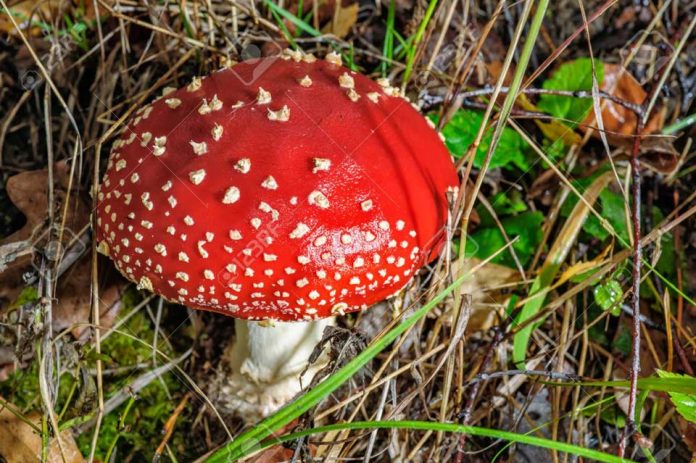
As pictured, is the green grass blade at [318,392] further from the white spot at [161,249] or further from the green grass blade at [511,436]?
the white spot at [161,249]

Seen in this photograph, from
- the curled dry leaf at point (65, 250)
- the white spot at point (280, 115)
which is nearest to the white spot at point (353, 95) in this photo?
the white spot at point (280, 115)

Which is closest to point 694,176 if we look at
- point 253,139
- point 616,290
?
point 616,290

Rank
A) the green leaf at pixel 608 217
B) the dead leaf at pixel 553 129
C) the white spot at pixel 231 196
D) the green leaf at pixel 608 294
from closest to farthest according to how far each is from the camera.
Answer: the white spot at pixel 231 196
the green leaf at pixel 608 294
the green leaf at pixel 608 217
the dead leaf at pixel 553 129

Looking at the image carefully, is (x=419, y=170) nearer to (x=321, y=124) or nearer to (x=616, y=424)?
(x=321, y=124)

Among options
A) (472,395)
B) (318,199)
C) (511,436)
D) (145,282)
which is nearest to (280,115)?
(318,199)

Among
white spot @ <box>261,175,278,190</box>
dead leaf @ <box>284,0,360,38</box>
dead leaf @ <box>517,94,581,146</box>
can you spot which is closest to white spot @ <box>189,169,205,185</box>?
white spot @ <box>261,175,278,190</box>
